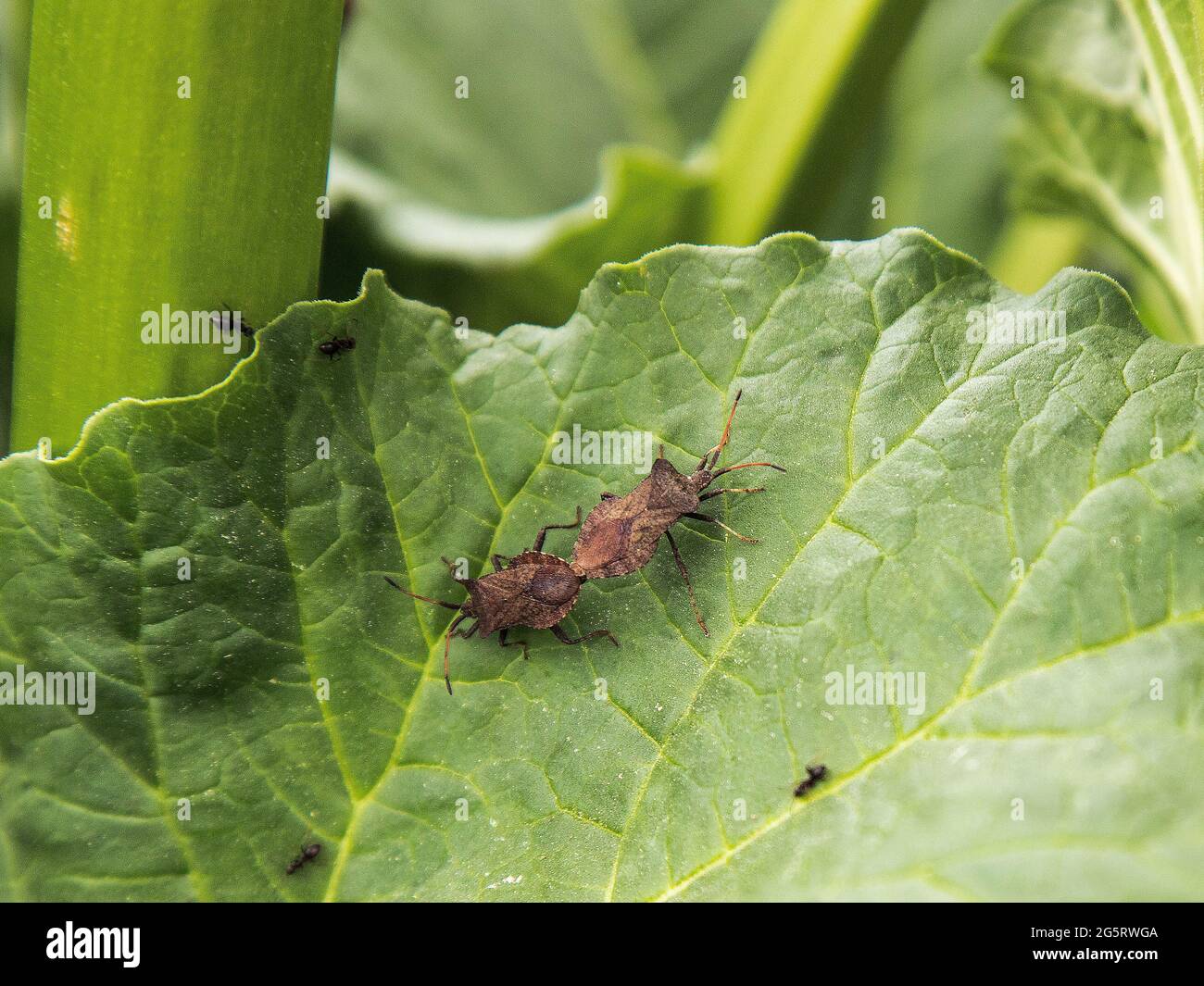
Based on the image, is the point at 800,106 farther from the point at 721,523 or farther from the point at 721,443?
the point at 721,523

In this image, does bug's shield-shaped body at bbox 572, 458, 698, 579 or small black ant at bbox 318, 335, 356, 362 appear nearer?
small black ant at bbox 318, 335, 356, 362

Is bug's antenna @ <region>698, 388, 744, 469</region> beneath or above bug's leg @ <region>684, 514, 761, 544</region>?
above

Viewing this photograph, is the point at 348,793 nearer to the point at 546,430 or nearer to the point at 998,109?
the point at 546,430

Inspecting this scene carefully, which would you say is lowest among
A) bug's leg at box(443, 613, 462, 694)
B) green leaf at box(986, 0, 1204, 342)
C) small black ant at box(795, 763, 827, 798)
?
small black ant at box(795, 763, 827, 798)

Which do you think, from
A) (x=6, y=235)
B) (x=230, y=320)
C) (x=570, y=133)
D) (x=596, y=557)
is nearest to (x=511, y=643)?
(x=596, y=557)

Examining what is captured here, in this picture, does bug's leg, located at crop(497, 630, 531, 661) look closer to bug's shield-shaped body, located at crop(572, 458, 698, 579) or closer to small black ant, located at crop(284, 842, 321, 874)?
bug's shield-shaped body, located at crop(572, 458, 698, 579)

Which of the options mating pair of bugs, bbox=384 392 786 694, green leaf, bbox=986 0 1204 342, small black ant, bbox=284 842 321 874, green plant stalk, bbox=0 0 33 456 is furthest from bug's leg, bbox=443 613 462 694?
green plant stalk, bbox=0 0 33 456

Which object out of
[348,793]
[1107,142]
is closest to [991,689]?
[348,793]
